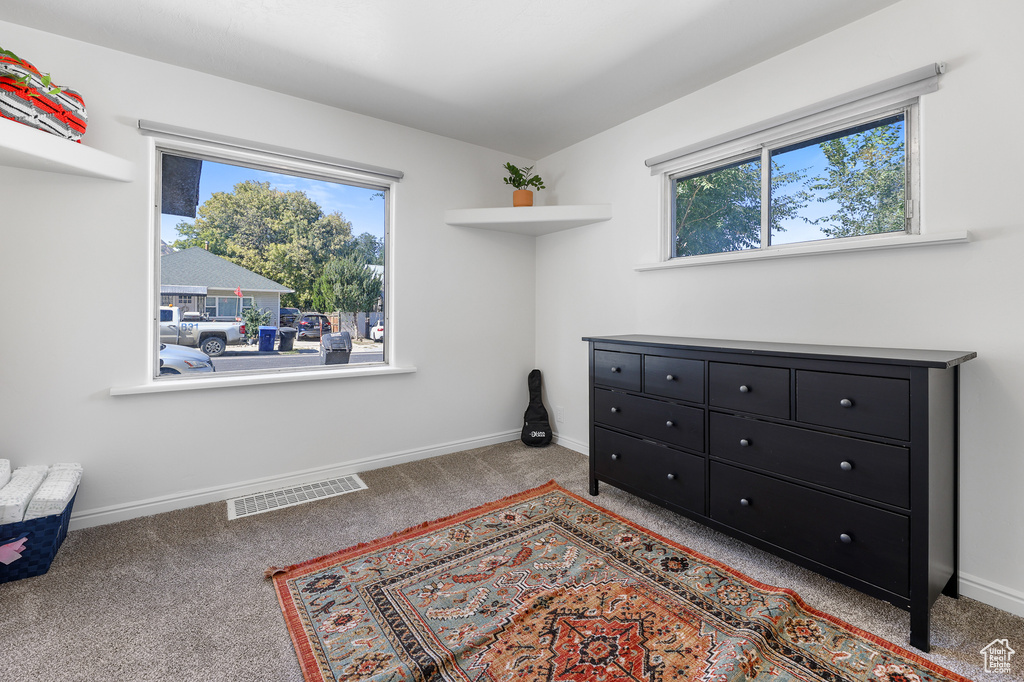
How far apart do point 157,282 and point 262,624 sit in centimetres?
193

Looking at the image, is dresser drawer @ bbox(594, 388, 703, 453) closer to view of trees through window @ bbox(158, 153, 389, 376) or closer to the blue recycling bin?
view of trees through window @ bbox(158, 153, 389, 376)

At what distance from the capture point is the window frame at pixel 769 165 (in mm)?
1907

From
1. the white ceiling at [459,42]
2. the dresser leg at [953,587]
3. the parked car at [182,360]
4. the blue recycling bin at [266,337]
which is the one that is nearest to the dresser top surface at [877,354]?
the dresser leg at [953,587]

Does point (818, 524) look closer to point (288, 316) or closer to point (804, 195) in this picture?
point (804, 195)

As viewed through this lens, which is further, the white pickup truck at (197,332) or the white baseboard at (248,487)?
the white pickup truck at (197,332)

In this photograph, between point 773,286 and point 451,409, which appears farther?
point 451,409

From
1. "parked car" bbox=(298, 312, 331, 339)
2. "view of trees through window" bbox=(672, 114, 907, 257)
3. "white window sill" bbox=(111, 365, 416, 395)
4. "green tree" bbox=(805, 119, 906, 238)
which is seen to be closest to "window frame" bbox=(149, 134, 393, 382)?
"white window sill" bbox=(111, 365, 416, 395)

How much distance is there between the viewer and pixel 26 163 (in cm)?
200

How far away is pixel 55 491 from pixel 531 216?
2.92 meters

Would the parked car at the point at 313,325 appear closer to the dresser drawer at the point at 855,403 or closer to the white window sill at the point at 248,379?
the white window sill at the point at 248,379

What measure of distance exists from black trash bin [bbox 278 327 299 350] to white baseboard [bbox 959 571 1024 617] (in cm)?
355

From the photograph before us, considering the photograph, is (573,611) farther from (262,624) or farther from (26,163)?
(26,163)

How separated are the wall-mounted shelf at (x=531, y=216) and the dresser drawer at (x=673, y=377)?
1.31 metres

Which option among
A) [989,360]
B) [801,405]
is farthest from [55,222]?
[989,360]
